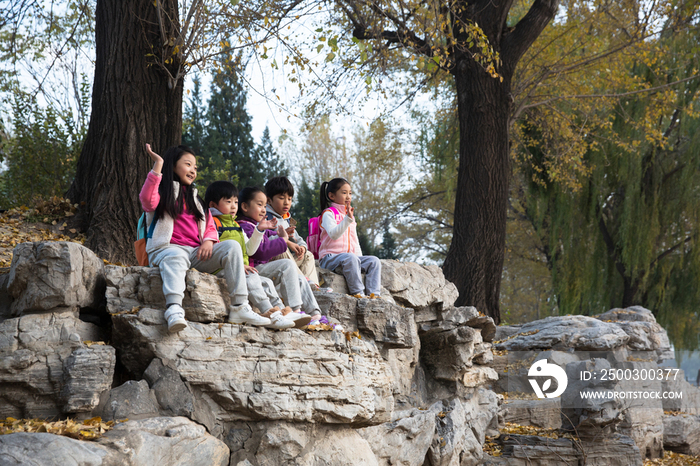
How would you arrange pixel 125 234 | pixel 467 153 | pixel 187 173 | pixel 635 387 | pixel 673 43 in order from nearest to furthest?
1. pixel 187 173
2. pixel 125 234
3. pixel 635 387
4. pixel 467 153
5. pixel 673 43

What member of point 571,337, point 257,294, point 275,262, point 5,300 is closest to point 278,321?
point 257,294

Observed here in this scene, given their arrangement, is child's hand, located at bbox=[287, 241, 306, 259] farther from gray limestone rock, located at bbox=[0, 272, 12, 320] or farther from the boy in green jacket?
gray limestone rock, located at bbox=[0, 272, 12, 320]

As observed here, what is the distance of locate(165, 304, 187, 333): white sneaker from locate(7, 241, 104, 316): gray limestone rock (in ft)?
1.92

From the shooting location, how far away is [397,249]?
2288 centimetres

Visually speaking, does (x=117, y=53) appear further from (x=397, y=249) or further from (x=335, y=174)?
(x=335, y=174)

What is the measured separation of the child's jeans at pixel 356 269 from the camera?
5.28 meters

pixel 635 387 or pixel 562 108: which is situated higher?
pixel 562 108

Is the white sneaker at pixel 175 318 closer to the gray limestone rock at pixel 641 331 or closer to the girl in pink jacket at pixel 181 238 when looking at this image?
the girl in pink jacket at pixel 181 238

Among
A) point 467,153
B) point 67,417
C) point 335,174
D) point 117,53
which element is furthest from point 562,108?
point 335,174

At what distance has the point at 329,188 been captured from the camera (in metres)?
5.52

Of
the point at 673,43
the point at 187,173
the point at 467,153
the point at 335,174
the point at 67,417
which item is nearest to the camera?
the point at 67,417

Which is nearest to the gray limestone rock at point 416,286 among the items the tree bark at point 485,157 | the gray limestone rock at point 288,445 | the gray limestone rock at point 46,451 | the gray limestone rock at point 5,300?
the gray limestone rock at point 288,445

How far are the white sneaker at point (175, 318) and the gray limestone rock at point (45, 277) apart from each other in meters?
0.58

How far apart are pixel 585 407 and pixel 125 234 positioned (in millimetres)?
5175
